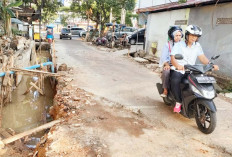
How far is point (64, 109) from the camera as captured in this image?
4.46 meters

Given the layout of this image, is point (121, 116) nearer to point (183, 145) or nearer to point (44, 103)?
point (183, 145)

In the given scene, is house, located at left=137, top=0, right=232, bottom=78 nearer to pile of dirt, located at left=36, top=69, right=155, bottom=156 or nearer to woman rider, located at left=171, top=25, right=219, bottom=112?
woman rider, located at left=171, top=25, right=219, bottom=112

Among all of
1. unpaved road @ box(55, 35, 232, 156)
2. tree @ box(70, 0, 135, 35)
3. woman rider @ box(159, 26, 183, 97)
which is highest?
tree @ box(70, 0, 135, 35)

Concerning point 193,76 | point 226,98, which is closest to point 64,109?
point 193,76

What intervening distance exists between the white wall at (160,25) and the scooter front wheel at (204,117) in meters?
7.17

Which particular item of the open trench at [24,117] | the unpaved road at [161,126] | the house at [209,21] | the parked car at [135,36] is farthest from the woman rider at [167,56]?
the parked car at [135,36]

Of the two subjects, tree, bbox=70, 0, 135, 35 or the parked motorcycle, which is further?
tree, bbox=70, 0, 135, 35

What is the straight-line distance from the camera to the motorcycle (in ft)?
10.8

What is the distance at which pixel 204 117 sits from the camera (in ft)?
11.5

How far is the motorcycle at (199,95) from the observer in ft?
10.8

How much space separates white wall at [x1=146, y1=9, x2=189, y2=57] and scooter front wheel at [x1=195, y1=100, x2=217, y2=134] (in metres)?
7.17

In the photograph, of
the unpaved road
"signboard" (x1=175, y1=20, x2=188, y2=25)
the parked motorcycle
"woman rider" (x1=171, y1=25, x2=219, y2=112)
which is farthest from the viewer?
the parked motorcycle

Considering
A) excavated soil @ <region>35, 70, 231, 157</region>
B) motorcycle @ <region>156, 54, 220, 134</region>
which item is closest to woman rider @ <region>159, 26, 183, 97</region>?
motorcycle @ <region>156, 54, 220, 134</region>

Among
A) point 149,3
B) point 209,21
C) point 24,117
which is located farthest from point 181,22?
point 24,117
